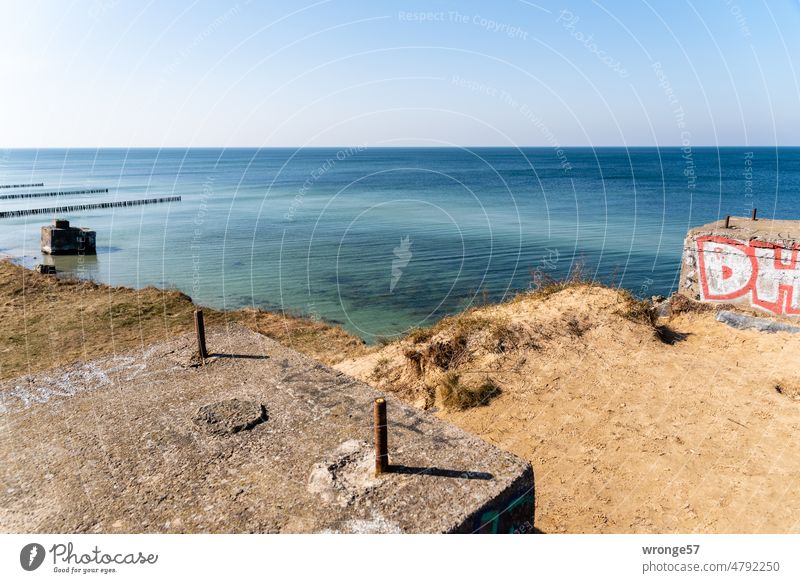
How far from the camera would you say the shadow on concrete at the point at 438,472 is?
618cm

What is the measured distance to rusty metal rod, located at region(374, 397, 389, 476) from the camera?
6.08 m

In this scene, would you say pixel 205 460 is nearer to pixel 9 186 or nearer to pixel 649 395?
pixel 649 395

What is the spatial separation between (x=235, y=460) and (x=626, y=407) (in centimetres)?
826

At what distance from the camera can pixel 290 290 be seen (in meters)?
26.3

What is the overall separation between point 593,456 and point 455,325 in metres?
5.73

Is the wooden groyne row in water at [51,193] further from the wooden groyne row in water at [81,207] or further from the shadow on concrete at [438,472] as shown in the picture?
the shadow on concrete at [438,472]

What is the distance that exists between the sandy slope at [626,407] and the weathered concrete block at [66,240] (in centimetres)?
3095

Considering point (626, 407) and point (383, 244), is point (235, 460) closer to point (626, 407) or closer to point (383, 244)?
point (626, 407)

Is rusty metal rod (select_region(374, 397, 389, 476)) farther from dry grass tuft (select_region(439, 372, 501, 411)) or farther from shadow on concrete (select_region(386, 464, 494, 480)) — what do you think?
dry grass tuft (select_region(439, 372, 501, 411))

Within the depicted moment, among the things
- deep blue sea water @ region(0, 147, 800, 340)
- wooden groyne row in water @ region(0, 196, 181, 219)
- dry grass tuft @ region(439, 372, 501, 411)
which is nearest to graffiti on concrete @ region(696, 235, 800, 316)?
deep blue sea water @ region(0, 147, 800, 340)

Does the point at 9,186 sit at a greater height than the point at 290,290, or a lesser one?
greater

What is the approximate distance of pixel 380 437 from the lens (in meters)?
6.12

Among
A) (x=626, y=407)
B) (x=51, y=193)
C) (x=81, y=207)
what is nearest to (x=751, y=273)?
(x=626, y=407)

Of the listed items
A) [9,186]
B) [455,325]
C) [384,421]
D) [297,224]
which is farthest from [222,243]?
[9,186]
